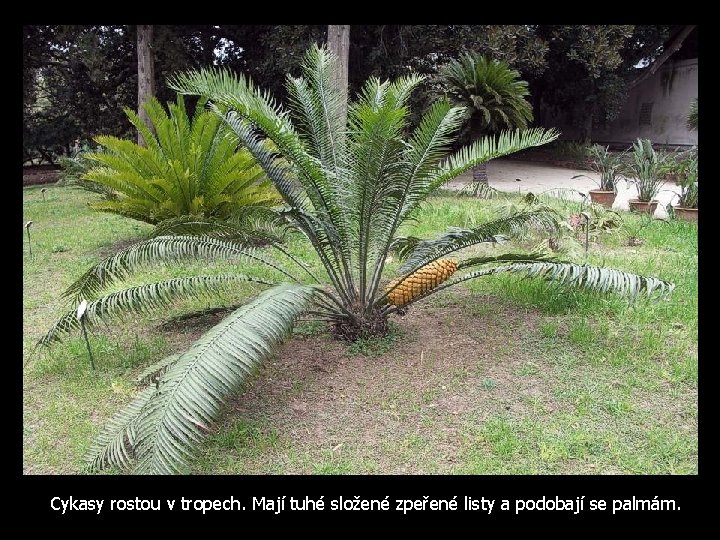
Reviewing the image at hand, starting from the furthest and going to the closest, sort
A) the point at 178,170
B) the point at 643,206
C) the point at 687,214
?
the point at 643,206, the point at 687,214, the point at 178,170

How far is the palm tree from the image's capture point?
10664 mm

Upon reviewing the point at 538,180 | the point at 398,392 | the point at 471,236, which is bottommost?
the point at 398,392

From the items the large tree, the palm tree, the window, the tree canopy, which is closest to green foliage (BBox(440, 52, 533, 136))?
the palm tree

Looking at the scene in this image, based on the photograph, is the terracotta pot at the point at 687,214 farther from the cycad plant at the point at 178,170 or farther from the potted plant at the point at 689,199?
the cycad plant at the point at 178,170

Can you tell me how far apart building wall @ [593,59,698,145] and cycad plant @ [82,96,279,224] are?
16286 mm

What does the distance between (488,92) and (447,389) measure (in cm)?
846

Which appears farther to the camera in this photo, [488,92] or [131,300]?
[488,92]

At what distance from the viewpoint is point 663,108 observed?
19.5m

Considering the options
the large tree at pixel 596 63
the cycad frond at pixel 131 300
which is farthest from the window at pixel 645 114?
the cycad frond at pixel 131 300

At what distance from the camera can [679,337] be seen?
4039mm

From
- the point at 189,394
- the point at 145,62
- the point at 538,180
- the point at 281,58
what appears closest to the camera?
the point at 189,394

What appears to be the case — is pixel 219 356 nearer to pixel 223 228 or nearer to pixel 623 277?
pixel 223 228

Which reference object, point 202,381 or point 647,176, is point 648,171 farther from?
point 202,381

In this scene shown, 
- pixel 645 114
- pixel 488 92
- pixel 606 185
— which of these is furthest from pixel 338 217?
pixel 645 114
